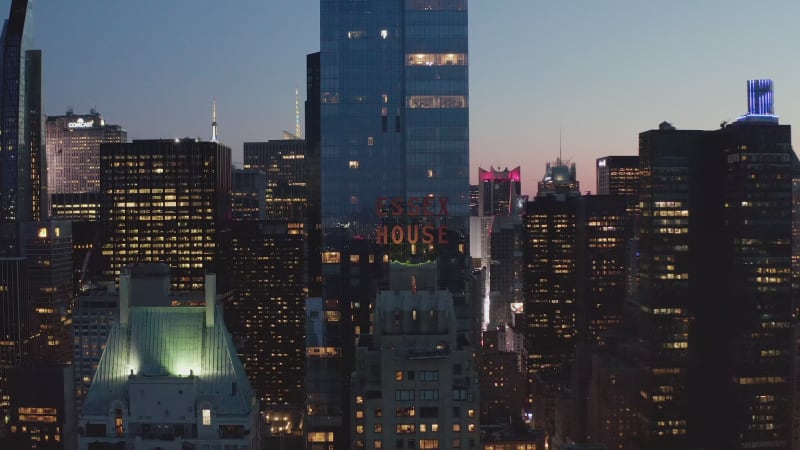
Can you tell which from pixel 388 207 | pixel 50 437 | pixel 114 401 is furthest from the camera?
pixel 50 437

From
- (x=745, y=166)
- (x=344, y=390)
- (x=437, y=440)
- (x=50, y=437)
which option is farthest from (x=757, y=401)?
(x=50, y=437)

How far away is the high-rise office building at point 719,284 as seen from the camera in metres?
189

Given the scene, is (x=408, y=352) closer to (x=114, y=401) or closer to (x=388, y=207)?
(x=114, y=401)

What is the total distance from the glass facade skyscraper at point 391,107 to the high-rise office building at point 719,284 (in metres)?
87.8

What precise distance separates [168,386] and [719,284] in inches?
5772

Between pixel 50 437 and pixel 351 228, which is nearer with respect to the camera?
pixel 351 228

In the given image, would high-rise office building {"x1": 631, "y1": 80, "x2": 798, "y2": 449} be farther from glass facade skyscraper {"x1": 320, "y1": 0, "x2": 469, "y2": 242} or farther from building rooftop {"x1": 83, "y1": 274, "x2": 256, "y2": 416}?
building rooftop {"x1": 83, "y1": 274, "x2": 256, "y2": 416}

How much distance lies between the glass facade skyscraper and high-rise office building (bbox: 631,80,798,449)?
288 feet

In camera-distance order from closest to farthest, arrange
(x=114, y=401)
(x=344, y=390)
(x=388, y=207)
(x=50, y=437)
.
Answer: (x=114, y=401), (x=388, y=207), (x=344, y=390), (x=50, y=437)

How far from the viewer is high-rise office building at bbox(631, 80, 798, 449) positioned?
189 metres

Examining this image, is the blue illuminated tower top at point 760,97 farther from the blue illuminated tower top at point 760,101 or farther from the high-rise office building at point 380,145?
the high-rise office building at point 380,145

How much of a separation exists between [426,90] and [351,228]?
2059 cm

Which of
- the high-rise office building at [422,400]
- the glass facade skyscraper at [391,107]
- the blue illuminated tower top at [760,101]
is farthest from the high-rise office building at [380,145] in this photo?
the blue illuminated tower top at [760,101]

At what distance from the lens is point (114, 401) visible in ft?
257
